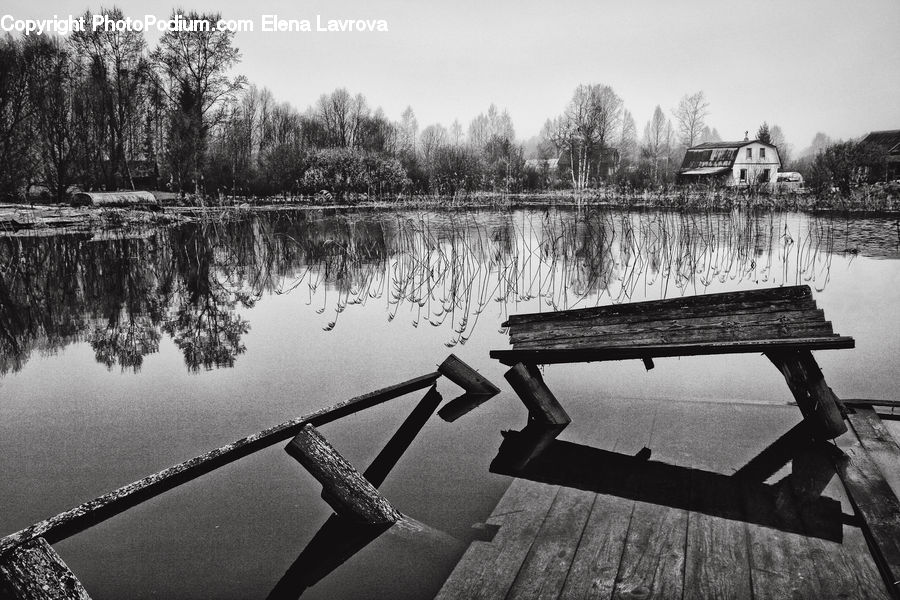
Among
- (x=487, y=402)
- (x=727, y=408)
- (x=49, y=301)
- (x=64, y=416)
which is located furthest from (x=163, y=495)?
(x=49, y=301)

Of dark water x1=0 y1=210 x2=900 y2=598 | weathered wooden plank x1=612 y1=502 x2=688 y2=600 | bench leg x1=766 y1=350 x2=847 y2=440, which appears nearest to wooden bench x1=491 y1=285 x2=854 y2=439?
bench leg x1=766 y1=350 x2=847 y2=440

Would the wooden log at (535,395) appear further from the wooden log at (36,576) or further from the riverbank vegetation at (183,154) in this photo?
the riverbank vegetation at (183,154)

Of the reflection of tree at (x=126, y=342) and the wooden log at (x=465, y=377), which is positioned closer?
the wooden log at (x=465, y=377)

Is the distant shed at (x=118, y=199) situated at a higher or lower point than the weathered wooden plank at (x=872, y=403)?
higher

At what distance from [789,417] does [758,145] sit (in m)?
54.7

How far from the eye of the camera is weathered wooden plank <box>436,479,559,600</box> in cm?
287

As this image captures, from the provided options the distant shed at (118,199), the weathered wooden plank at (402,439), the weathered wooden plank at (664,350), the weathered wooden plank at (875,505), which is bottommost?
the weathered wooden plank at (402,439)

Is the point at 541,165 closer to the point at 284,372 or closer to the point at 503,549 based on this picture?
the point at 284,372

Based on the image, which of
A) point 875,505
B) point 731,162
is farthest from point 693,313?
point 731,162

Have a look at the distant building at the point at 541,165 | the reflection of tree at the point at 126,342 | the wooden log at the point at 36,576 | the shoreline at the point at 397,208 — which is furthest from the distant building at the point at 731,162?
the wooden log at the point at 36,576

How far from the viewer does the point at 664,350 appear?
14.8ft

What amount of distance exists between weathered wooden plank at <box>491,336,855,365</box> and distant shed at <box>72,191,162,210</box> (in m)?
26.9

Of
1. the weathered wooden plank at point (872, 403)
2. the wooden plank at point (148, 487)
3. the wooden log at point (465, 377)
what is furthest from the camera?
the wooden log at point (465, 377)

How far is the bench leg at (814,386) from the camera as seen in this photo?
4.45 metres
